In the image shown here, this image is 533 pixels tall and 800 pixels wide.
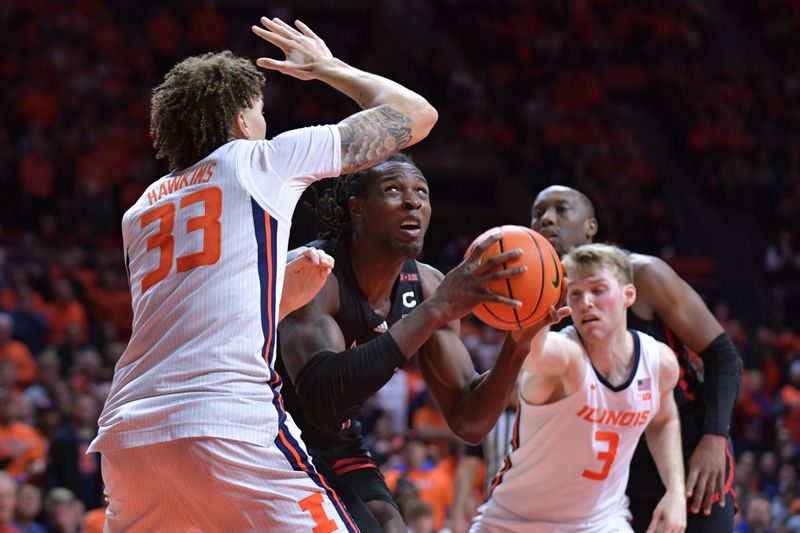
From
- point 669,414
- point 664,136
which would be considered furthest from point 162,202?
point 664,136

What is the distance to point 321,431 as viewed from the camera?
4238mm

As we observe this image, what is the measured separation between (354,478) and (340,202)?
110 centimetres

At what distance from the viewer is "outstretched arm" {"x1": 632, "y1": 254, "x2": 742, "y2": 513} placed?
5.10 meters

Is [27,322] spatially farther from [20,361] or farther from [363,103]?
[363,103]

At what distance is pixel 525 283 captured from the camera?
3.51m

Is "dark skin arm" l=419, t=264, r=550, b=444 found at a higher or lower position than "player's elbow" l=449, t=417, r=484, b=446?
higher

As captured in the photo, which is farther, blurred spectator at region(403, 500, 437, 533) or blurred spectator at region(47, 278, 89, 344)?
blurred spectator at region(47, 278, 89, 344)

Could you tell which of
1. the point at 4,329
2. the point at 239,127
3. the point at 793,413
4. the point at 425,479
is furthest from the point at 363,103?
the point at 793,413

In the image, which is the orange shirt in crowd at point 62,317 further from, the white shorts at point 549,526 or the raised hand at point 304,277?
the raised hand at point 304,277

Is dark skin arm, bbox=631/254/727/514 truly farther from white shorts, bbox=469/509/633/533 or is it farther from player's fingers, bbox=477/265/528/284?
player's fingers, bbox=477/265/528/284

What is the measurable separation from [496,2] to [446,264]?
693cm

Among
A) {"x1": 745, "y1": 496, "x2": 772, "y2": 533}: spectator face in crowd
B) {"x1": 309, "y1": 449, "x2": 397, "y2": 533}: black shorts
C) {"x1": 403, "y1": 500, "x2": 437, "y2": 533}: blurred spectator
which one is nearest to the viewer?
{"x1": 309, "y1": 449, "x2": 397, "y2": 533}: black shorts

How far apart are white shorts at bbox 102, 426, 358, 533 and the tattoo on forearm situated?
35.0 inches

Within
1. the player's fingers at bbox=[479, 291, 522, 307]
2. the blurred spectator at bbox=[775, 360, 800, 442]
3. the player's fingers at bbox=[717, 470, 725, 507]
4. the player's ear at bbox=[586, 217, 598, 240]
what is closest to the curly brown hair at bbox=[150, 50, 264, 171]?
the player's fingers at bbox=[479, 291, 522, 307]
